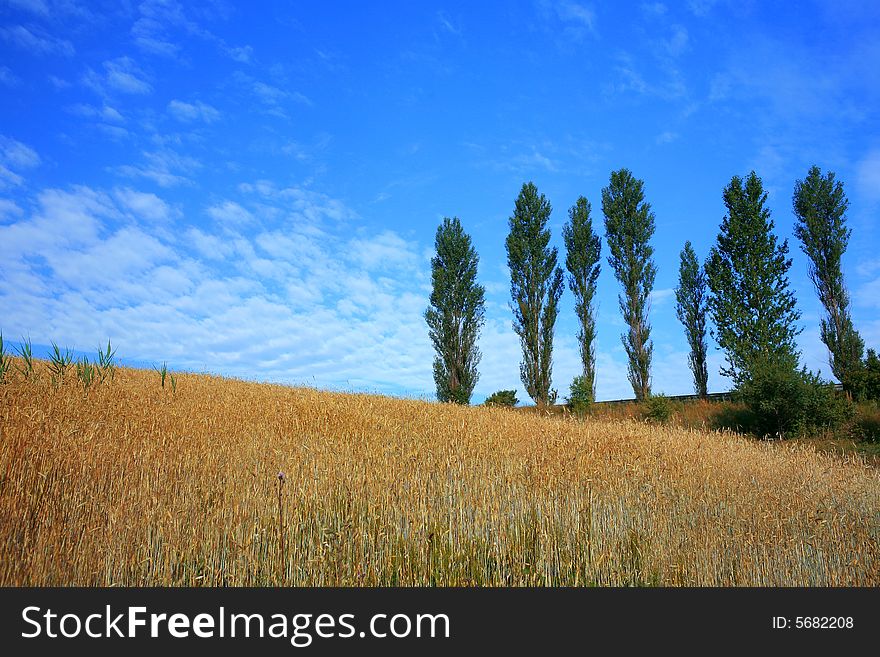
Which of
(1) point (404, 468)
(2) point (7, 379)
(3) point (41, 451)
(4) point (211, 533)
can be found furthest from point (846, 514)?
(2) point (7, 379)

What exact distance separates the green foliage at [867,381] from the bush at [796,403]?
5.42 ft

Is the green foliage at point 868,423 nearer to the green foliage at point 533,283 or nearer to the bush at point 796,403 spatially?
the bush at point 796,403

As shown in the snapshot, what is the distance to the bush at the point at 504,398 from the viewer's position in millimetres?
22742

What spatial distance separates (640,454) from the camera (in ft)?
29.2

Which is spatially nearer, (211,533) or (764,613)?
(764,613)

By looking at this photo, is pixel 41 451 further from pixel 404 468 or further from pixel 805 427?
pixel 805 427

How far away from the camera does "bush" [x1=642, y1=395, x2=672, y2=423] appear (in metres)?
19.0

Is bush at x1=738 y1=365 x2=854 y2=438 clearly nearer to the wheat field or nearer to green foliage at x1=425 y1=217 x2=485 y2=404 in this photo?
the wheat field

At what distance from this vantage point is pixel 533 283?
26.3m

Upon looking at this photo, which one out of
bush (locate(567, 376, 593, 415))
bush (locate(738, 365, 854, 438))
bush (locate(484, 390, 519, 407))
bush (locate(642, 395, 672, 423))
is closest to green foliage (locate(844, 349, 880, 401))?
bush (locate(738, 365, 854, 438))

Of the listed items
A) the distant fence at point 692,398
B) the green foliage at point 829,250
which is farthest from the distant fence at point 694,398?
the green foliage at point 829,250

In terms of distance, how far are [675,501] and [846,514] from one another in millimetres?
2563

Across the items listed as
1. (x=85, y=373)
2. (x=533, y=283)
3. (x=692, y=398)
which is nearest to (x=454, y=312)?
(x=533, y=283)

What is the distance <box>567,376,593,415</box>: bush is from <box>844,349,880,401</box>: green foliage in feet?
31.2
